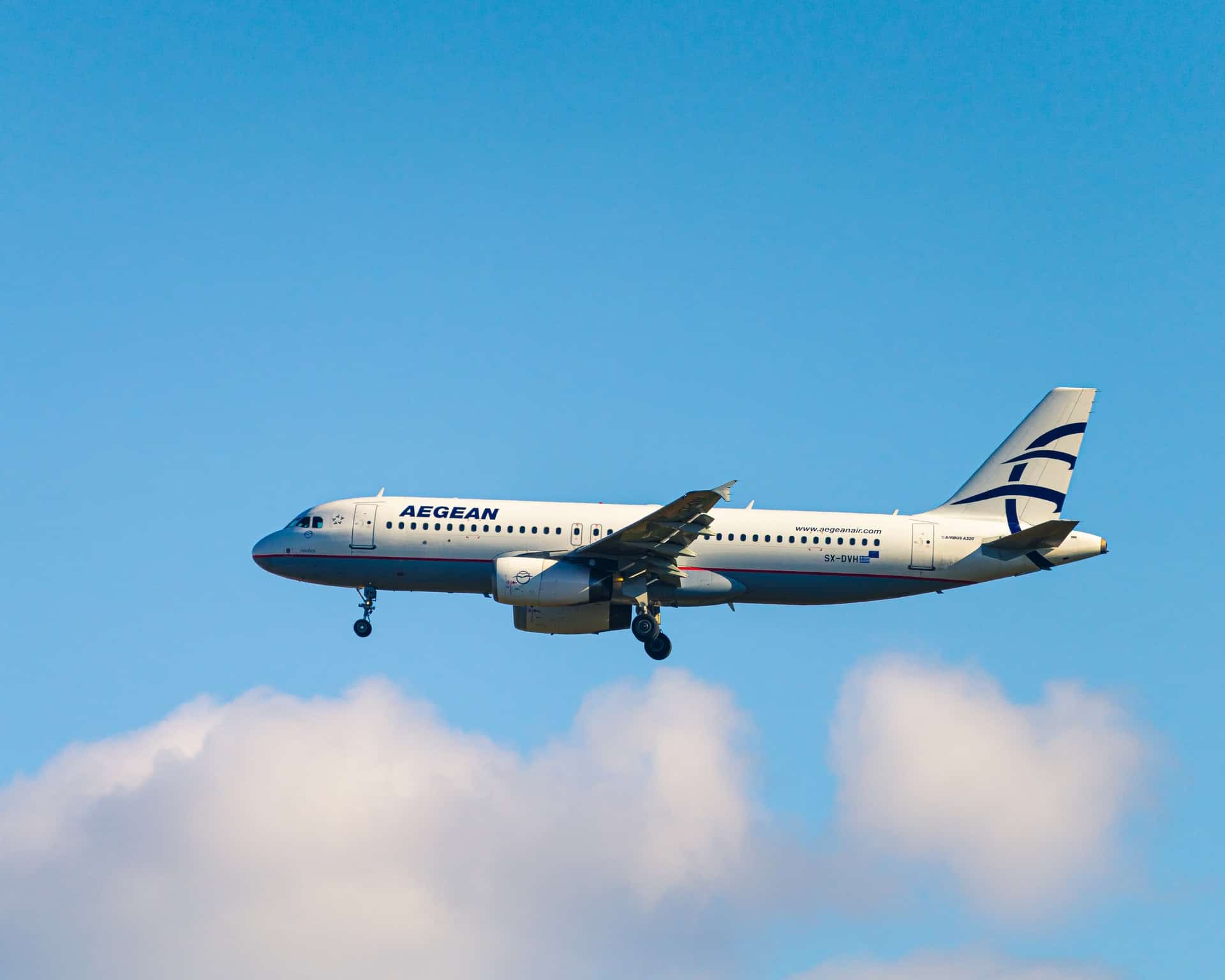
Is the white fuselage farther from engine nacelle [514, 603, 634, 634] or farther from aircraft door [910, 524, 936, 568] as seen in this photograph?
engine nacelle [514, 603, 634, 634]

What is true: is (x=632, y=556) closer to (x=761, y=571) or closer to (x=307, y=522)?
(x=761, y=571)

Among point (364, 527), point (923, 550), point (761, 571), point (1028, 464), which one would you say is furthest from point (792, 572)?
point (364, 527)

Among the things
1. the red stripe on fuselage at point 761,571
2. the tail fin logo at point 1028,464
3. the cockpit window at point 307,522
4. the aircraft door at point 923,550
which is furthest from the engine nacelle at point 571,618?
the tail fin logo at point 1028,464

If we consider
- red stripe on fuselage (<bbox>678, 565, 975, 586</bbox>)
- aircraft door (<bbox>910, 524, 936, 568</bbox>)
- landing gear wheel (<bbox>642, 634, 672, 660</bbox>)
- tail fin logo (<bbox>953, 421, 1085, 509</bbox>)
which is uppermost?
tail fin logo (<bbox>953, 421, 1085, 509</bbox>)

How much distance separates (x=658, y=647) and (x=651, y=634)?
565 millimetres

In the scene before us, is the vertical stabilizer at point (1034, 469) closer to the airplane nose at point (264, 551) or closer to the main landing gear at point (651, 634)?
the main landing gear at point (651, 634)

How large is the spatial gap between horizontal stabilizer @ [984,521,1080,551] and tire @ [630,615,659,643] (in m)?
12.3

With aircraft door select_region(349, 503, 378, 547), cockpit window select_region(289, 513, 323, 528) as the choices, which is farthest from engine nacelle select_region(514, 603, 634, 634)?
cockpit window select_region(289, 513, 323, 528)

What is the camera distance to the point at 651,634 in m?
54.2

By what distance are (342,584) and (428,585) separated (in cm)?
338

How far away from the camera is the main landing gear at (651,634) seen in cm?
5412

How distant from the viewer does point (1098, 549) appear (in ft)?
175

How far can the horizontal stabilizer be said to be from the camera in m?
52.0

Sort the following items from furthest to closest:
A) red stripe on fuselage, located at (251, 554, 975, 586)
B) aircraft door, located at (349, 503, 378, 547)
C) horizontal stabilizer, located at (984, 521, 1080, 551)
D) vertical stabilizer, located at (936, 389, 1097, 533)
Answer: vertical stabilizer, located at (936, 389, 1097, 533)
aircraft door, located at (349, 503, 378, 547)
red stripe on fuselage, located at (251, 554, 975, 586)
horizontal stabilizer, located at (984, 521, 1080, 551)
